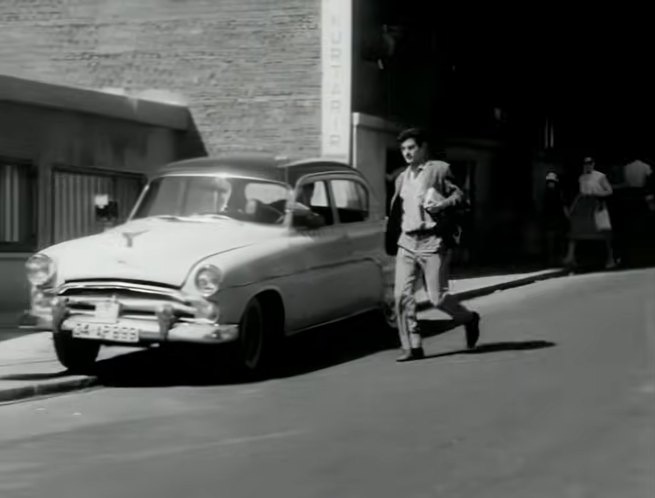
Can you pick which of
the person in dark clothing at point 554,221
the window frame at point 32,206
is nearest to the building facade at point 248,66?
the window frame at point 32,206

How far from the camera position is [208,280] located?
9.82 metres

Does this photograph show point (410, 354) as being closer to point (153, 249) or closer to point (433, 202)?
point (433, 202)

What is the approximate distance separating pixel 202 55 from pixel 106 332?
12059mm

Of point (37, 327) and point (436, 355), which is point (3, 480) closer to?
point (37, 327)

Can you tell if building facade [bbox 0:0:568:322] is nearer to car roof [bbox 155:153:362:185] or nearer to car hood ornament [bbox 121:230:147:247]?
car roof [bbox 155:153:362:185]

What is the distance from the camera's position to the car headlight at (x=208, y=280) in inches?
385

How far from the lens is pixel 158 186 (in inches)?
464

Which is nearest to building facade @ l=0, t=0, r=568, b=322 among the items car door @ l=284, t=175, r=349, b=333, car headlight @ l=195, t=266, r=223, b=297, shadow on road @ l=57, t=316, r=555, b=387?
shadow on road @ l=57, t=316, r=555, b=387

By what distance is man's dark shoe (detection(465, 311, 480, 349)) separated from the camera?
38.6 ft

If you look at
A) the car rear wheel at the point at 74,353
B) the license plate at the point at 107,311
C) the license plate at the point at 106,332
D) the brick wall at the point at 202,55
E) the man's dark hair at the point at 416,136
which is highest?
the brick wall at the point at 202,55

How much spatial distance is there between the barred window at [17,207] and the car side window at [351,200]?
5.44 m

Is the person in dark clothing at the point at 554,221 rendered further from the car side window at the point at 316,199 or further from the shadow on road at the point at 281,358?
the car side window at the point at 316,199

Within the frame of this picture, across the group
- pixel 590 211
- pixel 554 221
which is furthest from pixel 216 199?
pixel 554 221

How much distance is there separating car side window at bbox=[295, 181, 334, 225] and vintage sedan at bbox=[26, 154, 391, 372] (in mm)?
12
